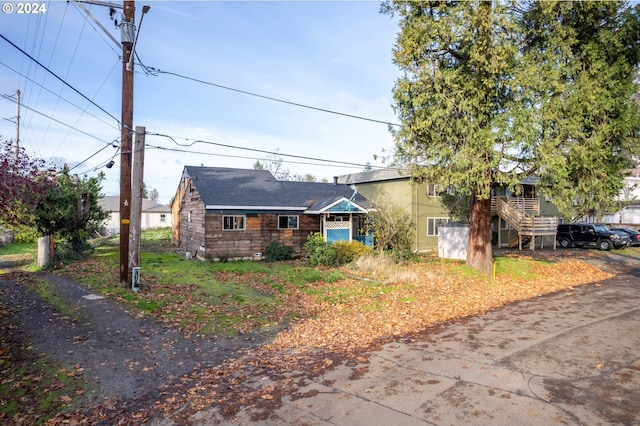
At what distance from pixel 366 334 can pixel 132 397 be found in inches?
202

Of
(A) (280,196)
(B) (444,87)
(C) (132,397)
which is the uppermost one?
(B) (444,87)

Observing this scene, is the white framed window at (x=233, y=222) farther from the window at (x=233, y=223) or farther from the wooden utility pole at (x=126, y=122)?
the wooden utility pole at (x=126, y=122)

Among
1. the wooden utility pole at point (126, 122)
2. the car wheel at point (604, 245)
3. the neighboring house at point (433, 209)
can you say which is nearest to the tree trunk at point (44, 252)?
the wooden utility pole at point (126, 122)

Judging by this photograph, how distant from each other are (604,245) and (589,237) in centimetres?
113

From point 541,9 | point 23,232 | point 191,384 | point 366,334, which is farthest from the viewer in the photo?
point 23,232

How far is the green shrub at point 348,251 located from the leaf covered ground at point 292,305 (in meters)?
1.39

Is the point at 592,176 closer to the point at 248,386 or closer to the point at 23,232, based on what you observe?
the point at 248,386

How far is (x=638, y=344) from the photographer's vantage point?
809cm

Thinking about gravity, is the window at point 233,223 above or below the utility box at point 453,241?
above

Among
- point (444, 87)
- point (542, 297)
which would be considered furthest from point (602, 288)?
point (444, 87)

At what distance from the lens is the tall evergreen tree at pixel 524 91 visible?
1395 centimetres

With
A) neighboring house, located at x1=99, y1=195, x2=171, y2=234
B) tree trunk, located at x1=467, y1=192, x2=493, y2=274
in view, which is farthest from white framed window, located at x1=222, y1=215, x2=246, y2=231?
neighboring house, located at x1=99, y1=195, x2=171, y2=234

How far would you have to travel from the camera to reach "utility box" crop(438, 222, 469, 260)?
22.7m

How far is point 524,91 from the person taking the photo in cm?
1395
